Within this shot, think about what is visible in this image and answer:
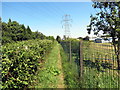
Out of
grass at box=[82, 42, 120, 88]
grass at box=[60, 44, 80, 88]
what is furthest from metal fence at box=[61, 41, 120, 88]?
grass at box=[60, 44, 80, 88]

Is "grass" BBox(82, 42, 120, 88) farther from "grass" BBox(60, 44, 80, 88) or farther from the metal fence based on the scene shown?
"grass" BBox(60, 44, 80, 88)

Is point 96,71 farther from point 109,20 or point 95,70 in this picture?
point 109,20

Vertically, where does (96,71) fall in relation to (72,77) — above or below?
above

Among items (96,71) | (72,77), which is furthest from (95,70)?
(72,77)

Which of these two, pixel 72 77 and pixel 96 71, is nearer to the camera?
pixel 96 71

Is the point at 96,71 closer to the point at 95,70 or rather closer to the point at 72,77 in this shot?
the point at 95,70

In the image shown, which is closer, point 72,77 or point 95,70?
point 95,70

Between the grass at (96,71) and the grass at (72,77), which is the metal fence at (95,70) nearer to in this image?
the grass at (96,71)

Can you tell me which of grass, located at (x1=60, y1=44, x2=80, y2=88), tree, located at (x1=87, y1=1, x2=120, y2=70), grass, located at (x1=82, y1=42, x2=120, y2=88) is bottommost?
grass, located at (x1=60, y1=44, x2=80, y2=88)

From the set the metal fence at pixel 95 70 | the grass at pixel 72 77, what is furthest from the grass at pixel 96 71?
the grass at pixel 72 77

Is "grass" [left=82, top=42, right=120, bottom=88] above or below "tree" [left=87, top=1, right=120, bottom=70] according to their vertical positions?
below

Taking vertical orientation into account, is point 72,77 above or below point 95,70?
below

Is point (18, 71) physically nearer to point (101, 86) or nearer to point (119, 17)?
point (101, 86)

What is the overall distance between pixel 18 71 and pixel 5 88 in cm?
57
